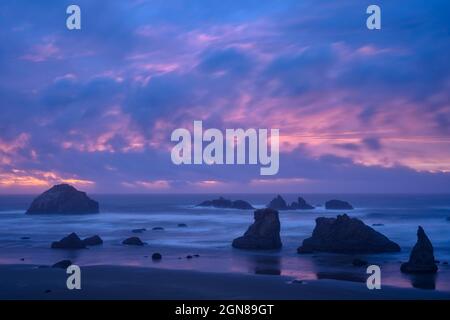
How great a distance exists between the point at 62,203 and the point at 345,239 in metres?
73.0

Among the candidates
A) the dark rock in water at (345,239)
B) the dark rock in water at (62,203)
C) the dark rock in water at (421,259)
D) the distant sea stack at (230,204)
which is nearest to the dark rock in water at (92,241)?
the dark rock in water at (345,239)

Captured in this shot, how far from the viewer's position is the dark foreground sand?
24078mm

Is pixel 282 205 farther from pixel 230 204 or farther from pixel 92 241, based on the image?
pixel 92 241

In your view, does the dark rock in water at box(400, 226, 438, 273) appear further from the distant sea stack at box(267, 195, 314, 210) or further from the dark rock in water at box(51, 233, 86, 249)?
the distant sea stack at box(267, 195, 314, 210)

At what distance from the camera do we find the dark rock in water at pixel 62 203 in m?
99.0

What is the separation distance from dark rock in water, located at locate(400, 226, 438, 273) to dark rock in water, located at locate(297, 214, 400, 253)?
29.6 ft

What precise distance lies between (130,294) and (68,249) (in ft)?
73.0

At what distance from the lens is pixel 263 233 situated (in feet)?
148

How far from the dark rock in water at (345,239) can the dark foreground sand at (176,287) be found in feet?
43.7

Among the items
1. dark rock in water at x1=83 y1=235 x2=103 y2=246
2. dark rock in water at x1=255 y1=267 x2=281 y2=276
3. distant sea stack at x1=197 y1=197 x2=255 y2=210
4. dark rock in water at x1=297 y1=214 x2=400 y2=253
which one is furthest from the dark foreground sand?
distant sea stack at x1=197 y1=197 x2=255 y2=210
